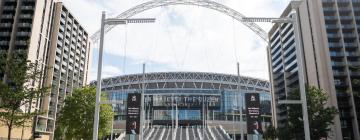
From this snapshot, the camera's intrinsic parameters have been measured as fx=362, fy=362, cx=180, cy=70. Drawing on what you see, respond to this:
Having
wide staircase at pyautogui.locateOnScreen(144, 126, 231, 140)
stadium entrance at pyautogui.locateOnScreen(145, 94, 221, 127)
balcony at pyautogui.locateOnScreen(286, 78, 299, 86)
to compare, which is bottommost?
wide staircase at pyautogui.locateOnScreen(144, 126, 231, 140)

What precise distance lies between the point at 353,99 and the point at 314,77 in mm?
10498

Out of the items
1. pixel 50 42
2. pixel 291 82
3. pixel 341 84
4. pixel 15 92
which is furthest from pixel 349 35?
pixel 50 42

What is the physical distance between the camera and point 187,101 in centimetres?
15200

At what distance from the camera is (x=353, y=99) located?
88.1m

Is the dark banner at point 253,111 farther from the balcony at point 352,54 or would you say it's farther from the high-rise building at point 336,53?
the balcony at point 352,54

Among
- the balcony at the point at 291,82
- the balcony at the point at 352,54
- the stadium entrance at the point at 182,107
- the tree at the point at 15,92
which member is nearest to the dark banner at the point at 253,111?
the tree at the point at 15,92

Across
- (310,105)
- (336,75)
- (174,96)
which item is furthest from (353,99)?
(174,96)

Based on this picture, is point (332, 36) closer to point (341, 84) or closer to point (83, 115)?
point (341, 84)

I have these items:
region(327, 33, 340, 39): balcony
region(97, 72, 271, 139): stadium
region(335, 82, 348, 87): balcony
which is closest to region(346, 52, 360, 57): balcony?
region(327, 33, 340, 39): balcony

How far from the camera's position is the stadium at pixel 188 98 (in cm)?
14625

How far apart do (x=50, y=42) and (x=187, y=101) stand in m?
62.9

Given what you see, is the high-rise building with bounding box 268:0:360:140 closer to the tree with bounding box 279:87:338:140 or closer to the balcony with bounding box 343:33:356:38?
the balcony with bounding box 343:33:356:38

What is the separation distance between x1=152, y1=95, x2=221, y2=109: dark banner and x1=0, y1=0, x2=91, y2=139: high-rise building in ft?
106

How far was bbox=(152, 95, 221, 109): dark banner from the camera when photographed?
14962 centimetres
